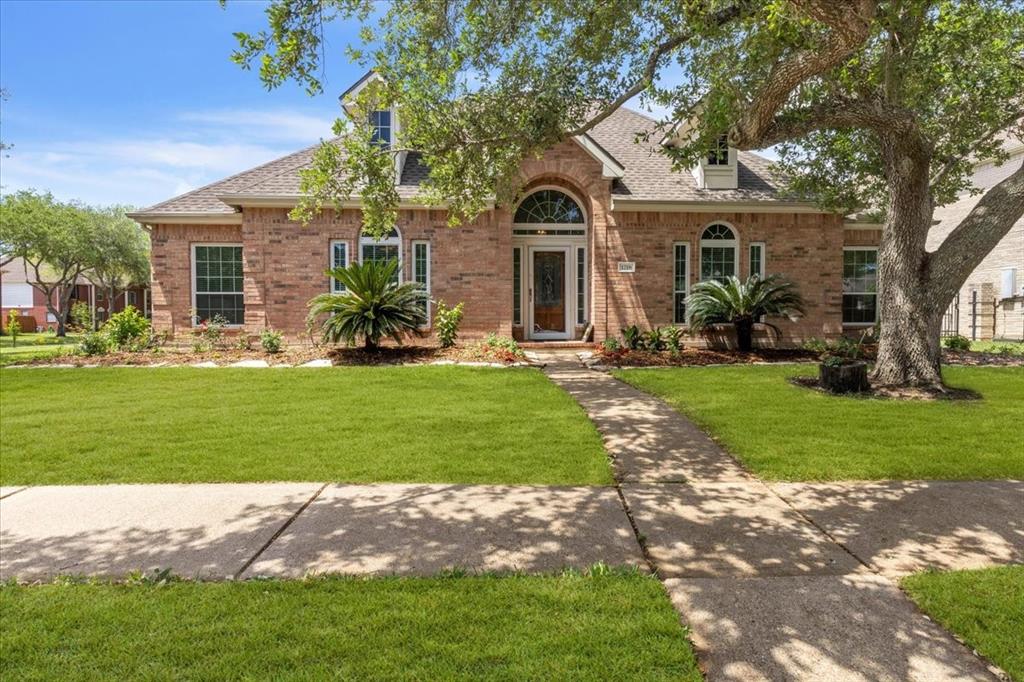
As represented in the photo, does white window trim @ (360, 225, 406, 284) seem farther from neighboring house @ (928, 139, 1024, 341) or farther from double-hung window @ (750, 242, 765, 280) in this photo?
neighboring house @ (928, 139, 1024, 341)

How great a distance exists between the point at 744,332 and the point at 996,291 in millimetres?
11947

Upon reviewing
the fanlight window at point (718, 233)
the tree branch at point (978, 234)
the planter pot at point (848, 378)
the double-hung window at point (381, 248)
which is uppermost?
the fanlight window at point (718, 233)

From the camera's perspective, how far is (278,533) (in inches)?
148

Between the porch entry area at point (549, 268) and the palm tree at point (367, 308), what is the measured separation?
10.8ft

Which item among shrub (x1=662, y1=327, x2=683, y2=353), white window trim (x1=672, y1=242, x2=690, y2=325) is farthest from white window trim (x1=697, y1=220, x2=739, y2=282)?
shrub (x1=662, y1=327, x2=683, y2=353)

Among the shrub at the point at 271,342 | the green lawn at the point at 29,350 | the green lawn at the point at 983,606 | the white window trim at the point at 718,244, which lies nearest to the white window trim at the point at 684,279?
the white window trim at the point at 718,244

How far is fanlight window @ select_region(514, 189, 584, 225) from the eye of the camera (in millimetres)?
14672

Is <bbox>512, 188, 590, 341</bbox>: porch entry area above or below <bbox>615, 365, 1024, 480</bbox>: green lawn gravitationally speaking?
above

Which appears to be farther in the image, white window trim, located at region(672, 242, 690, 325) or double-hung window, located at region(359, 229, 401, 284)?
white window trim, located at region(672, 242, 690, 325)

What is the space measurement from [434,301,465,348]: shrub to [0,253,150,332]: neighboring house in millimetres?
30345

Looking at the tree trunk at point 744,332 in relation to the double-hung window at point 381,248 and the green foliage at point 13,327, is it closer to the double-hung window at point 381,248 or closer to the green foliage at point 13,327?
the double-hung window at point 381,248

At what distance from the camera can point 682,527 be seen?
386 centimetres

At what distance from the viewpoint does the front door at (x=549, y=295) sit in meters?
14.8

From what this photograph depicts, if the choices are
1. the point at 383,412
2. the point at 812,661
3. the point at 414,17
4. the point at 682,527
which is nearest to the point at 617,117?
the point at 414,17
